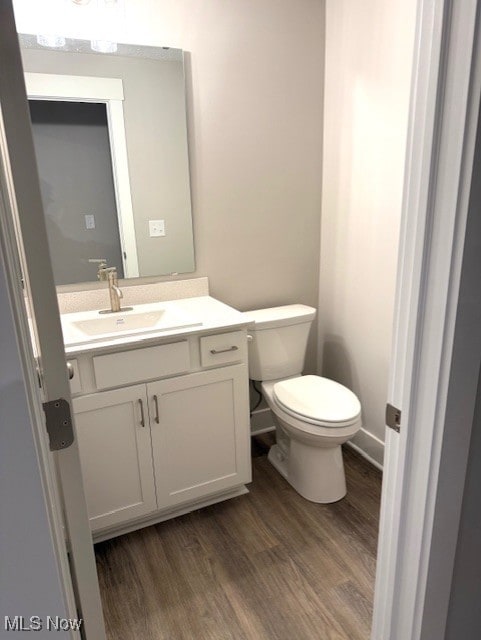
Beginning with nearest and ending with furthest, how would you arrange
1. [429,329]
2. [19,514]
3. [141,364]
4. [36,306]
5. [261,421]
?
[19,514] < [36,306] < [429,329] < [141,364] < [261,421]

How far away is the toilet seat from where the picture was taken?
186 cm

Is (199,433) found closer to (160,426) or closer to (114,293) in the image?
(160,426)

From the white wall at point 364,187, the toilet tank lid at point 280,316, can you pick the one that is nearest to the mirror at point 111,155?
the toilet tank lid at point 280,316

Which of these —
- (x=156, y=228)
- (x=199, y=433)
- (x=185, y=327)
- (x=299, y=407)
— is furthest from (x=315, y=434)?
(x=156, y=228)

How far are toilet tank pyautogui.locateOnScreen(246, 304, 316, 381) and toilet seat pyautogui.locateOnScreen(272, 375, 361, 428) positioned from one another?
0.27 feet

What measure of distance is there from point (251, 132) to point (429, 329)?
170 cm

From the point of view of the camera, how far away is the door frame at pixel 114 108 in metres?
1.79

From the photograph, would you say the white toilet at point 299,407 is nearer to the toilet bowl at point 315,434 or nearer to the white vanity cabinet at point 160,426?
the toilet bowl at point 315,434

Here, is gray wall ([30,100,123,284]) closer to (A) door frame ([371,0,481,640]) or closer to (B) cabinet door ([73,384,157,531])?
(B) cabinet door ([73,384,157,531])

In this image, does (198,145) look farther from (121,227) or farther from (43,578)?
(43,578)

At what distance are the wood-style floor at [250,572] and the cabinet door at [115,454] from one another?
188 mm

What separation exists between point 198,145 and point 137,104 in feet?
1.05

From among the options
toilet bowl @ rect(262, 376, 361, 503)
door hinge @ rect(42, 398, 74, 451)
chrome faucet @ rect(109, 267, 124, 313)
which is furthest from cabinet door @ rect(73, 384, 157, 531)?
door hinge @ rect(42, 398, 74, 451)

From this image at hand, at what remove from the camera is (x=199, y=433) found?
6.02 feet
